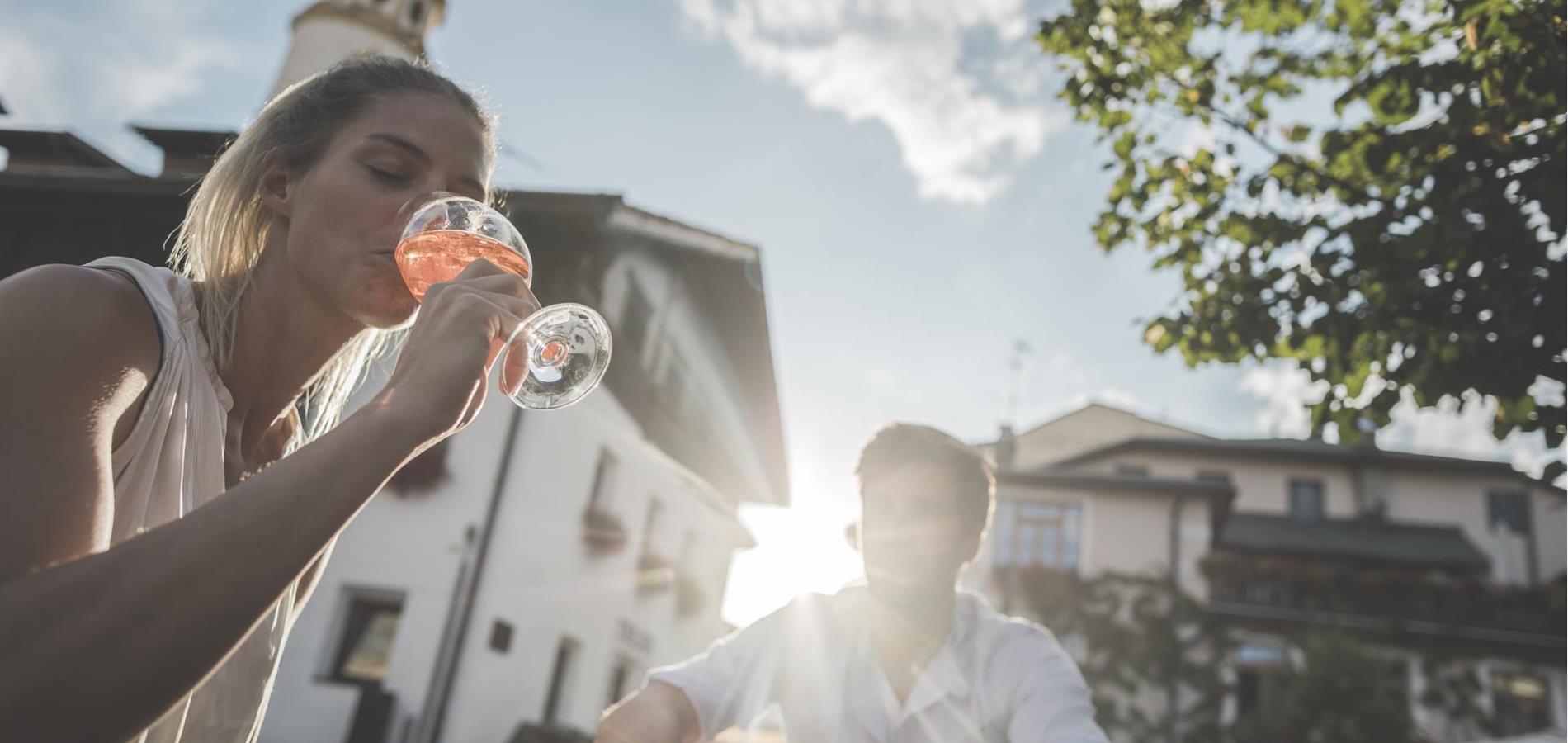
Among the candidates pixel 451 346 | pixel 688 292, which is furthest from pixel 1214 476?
pixel 451 346

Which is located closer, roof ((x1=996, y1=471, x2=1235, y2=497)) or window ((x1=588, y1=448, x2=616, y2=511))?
window ((x1=588, y1=448, x2=616, y2=511))

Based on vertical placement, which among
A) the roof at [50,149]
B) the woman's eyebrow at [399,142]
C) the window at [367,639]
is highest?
the roof at [50,149]

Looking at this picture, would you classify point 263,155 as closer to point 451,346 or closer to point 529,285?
point 529,285

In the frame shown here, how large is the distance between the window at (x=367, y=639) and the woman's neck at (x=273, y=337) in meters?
11.0

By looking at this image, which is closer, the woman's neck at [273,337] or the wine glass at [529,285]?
the wine glass at [529,285]

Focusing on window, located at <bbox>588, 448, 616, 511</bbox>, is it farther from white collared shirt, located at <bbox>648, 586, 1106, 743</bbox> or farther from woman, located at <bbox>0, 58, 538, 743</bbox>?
woman, located at <bbox>0, 58, 538, 743</bbox>

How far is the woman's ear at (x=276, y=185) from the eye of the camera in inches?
54.8

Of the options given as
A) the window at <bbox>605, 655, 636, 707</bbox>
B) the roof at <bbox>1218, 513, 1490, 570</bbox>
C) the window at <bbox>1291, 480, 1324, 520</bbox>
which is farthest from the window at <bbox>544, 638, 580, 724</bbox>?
the window at <bbox>1291, 480, 1324, 520</bbox>

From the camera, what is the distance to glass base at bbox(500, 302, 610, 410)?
4.04ft

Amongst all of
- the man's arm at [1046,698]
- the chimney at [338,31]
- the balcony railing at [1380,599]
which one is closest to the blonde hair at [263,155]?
the man's arm at [1046,698]

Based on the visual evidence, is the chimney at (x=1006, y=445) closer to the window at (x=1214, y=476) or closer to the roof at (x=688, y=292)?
the window at (x=1214, y=476)

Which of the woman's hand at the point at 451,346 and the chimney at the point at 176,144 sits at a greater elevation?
the chimney at the point at 176,144

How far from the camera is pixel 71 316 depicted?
0.85 m

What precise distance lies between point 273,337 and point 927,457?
4.90ft
